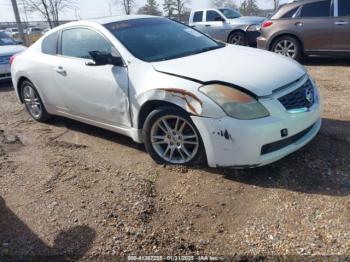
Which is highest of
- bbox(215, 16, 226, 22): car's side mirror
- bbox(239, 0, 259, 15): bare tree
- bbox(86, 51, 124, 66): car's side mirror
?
bbox(86, 51, 124, 66): car's side mirror

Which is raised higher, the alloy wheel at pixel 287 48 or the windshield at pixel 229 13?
the windshield at pixel 229 13

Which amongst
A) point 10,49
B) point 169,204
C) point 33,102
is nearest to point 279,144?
point 169,204

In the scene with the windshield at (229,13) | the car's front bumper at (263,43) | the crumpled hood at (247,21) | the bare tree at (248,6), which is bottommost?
the bare tree at (248,6)

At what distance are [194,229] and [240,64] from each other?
5.76ft

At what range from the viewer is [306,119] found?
3.66 m

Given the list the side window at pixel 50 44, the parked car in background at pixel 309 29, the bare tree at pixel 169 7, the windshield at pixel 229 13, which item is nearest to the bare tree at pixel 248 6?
the bare tree at pixel 169 7

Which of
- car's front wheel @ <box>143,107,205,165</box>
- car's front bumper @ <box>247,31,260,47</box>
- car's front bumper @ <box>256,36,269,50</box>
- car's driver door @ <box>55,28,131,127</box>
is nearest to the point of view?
car's front wheel @ <box>143,107,205,165</box>

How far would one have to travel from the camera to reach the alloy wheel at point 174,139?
382 centimetres

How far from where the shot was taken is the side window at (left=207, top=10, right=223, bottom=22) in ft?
44.8

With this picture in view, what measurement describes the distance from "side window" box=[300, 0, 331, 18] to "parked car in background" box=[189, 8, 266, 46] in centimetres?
365

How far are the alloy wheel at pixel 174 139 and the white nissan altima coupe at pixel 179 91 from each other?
0.01 metres

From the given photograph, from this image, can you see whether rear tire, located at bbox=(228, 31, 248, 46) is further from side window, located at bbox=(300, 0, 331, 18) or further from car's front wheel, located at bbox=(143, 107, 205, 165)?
car's front wheel, located at bbox=(143, 107, 205, 165)

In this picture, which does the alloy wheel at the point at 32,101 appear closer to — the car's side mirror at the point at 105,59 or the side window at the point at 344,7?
the car's side mirror at the point at 105,59

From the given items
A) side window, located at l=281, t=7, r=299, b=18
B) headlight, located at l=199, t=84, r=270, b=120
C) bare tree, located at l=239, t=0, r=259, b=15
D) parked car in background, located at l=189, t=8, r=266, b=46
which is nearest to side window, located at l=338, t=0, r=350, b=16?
side window, located at l=281, t=7, r=299, b=18
